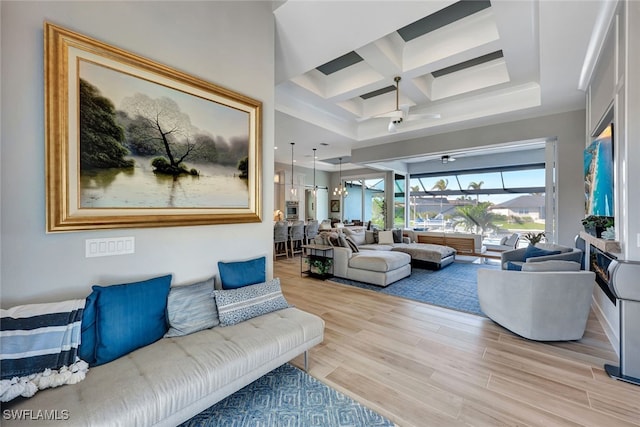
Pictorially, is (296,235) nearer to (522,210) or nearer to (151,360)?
(151,360)

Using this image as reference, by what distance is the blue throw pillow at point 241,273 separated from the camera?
2.31m

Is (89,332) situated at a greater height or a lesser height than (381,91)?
lesser

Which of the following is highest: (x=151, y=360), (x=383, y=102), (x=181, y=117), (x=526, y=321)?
(x=383, y=102)

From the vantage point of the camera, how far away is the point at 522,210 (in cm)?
852

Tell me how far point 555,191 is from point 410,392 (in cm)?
480

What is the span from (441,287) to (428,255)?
1.35m

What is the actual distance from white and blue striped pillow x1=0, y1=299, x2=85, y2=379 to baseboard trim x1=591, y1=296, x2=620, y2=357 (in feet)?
13.9

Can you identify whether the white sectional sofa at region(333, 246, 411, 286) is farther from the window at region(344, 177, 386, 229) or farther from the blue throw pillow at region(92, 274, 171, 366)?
the window at region(344, 177, 386, 229)

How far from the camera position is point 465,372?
2234mm

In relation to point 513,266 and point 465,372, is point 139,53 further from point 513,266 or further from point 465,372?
point 513,266

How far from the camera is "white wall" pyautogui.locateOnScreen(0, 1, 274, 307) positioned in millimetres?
1473

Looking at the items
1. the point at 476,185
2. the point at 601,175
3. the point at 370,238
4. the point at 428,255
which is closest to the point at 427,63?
the point at 601,175

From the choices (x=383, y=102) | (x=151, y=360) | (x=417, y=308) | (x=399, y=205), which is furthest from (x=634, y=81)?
(x=399, y=205)

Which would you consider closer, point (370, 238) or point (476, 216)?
point (370, 238)
